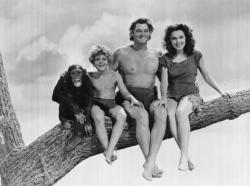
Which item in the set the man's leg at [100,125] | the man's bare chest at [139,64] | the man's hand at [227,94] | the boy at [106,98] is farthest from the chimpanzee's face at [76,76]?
the man's hand at [227,94]

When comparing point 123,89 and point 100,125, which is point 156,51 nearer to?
point 123,89

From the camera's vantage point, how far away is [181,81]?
6.08 meters

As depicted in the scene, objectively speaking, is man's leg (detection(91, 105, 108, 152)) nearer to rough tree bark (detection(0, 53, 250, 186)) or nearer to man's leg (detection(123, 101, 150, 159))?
rough tree bark (detection(0, 53, 250, 186))

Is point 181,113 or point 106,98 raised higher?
point 106,98

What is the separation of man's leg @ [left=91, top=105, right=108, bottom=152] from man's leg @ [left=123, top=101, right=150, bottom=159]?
291mm

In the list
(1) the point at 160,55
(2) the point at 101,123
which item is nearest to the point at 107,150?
(2) the point at 101,123

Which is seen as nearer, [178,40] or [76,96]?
[76,96]

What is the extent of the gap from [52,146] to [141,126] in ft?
3.26

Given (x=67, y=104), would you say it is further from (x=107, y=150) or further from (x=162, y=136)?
(x=162, y=136)

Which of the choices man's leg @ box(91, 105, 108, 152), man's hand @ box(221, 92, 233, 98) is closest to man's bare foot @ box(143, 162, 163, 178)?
man's leg @ box(91, 105, 108, 152)

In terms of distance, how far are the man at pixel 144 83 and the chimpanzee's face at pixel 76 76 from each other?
434 mm

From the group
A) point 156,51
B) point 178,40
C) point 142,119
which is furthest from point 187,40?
point 142,119

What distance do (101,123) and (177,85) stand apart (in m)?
0.90

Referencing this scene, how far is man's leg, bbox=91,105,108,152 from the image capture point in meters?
5.77
